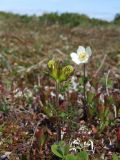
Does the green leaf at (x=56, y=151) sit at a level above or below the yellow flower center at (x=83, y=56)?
below

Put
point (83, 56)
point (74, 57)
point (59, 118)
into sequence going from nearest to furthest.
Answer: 1. point (59, 118)
2. point (83, 56)
3. point (74, 57)

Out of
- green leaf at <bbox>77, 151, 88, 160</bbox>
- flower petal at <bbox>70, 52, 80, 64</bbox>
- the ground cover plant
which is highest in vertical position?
flower petal at <bbox>70, 52, 80, 64</bbox>

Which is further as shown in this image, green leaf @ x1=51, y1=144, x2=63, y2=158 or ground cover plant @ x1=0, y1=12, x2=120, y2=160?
ground cover plant @ x1=0, y1=12, x2=120, y2=160

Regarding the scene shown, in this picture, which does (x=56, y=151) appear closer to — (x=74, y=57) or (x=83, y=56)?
(x=83, y=56)

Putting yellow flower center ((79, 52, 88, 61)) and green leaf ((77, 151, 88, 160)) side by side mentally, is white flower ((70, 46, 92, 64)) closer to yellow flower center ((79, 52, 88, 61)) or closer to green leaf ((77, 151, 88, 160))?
yellow flower center ((79, 52, 88, 61))

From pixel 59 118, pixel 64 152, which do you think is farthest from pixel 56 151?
pixel 59 118

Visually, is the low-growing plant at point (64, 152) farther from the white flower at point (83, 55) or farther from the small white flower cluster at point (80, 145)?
the white flower at point (83, 55)

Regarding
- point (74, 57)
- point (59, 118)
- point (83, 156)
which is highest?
point (74, 57)

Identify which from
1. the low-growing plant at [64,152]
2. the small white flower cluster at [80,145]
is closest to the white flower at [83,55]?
the small white flower cluster at [80,145]

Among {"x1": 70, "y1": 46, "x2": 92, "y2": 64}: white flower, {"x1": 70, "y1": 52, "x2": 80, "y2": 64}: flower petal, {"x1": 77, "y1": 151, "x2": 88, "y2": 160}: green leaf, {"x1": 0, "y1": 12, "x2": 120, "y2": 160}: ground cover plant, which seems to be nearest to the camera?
{"x1": 77, "y1": 151, "x2": 88, "y2": 160}: green leaf

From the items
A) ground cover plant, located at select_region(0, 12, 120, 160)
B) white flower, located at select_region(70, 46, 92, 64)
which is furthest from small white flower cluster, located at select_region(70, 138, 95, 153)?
white flower, located at select_region(70, 46, 92, 64)

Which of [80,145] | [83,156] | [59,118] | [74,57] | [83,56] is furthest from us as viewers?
[74,57]

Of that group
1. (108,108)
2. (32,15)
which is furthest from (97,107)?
(32,15)
